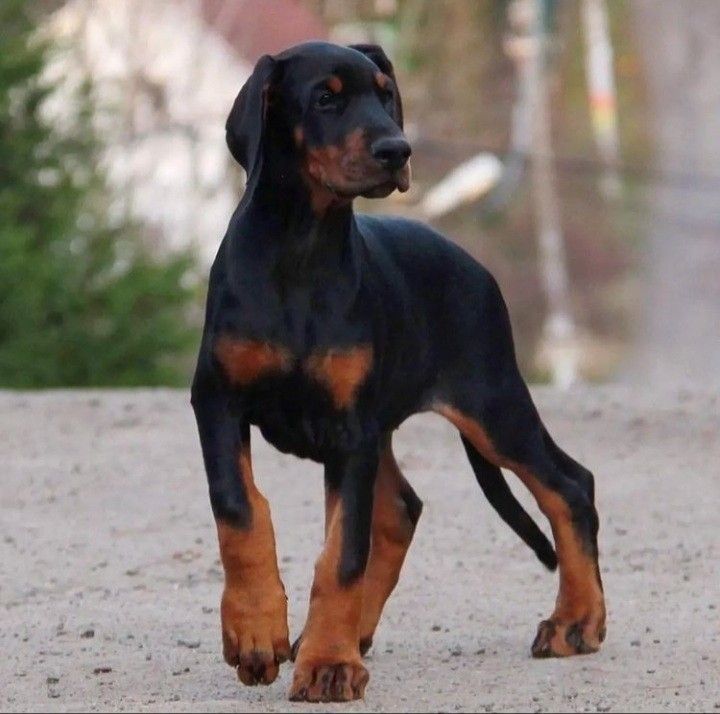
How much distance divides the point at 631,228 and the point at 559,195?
238 cm

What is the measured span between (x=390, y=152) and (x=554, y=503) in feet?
5.13

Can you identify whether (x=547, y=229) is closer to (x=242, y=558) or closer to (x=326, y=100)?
(x=326, y=100)

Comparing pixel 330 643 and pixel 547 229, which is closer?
pixel 330 643

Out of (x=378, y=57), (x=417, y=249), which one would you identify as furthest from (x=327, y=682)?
(x=378, y=57)

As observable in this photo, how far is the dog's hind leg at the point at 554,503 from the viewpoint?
6.20 metres

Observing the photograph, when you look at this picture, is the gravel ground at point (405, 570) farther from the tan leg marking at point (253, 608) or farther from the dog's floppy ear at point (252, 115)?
the dog's floppy ear at point (252, 115)

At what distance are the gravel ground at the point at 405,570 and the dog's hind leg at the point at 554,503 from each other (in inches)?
4.1

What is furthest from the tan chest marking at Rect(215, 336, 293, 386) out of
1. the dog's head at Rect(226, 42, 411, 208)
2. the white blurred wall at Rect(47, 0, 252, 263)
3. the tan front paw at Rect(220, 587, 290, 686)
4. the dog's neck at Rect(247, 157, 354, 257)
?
the white blurred wall at Rect(47, 0, 252, 263)

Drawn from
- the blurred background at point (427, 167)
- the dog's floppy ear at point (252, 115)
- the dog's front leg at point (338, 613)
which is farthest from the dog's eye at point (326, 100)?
the blurred background at point (427, 167)

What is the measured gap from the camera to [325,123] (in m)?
5.34

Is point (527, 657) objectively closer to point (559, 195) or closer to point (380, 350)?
point (380, 350)

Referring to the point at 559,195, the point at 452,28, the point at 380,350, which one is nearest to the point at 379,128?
the point at 380,350

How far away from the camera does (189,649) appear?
6441 mm

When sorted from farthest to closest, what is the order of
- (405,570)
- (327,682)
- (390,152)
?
(405,570) → (327,682) → (390,152)
